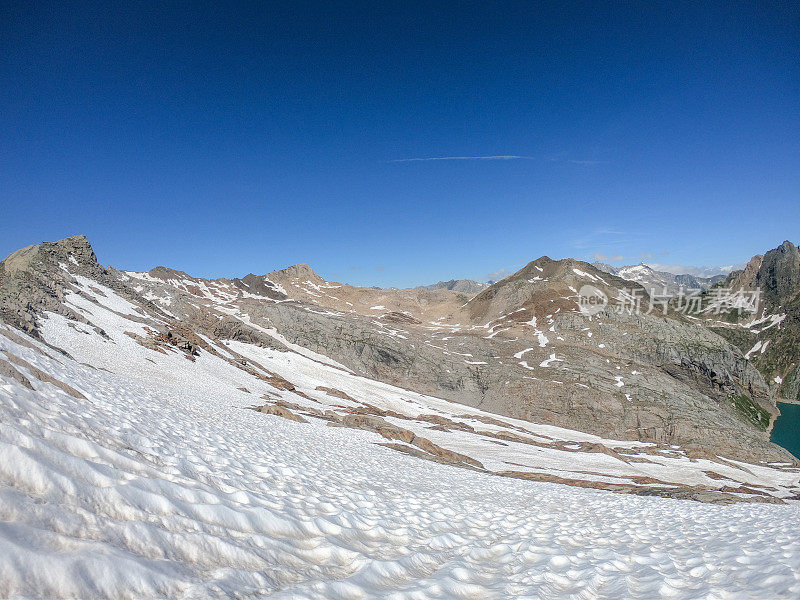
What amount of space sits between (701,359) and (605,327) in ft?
93.3

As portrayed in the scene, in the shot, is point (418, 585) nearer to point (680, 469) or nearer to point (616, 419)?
point (680, 469)

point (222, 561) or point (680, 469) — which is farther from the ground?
point (222, 561)

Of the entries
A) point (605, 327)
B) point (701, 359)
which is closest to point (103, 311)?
point (605, 327)

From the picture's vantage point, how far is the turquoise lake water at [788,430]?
324ft

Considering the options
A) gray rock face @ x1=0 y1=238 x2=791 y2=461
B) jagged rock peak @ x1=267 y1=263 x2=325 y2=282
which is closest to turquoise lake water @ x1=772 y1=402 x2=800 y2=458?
Answer: gray rock face @ x1=0 y1=238 x2=791 y2=461

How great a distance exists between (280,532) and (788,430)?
17356cm

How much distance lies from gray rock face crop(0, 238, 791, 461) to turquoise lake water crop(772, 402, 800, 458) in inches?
177

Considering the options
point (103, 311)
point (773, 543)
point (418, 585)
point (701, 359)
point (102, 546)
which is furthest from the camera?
point (701, 359)

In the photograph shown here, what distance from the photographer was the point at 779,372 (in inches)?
7810

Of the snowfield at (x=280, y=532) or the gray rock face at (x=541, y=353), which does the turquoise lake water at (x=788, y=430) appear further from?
the snowfield at (x=280, y=532)

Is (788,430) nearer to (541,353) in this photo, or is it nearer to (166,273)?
(541,353)

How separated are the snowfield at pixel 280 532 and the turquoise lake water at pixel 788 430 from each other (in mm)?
126217

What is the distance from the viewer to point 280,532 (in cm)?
506

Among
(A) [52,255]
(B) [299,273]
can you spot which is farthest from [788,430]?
(B) [299,273]
